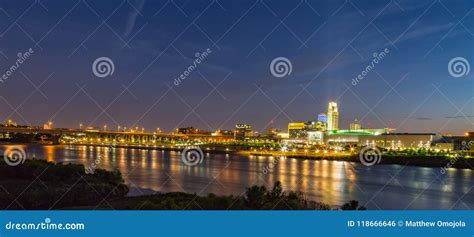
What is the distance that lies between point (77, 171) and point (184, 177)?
5562 millimetres

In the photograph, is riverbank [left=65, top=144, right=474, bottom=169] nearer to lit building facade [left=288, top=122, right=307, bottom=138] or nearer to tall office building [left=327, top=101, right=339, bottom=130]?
lit building facade [left=288, top=122, right=307, bottom=138]

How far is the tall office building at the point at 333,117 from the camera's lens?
2062 inches

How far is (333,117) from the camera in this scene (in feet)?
176

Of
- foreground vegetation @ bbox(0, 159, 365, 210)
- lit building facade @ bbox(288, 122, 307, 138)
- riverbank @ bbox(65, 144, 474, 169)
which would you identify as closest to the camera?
foreground vegetation @ bbox(0, 159, 365, 210)

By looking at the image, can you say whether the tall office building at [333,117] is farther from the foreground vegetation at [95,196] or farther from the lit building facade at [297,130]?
the foreground vegetation at [95,196]

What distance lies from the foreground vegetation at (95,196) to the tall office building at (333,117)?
44.8 metres

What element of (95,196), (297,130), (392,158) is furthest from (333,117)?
(95,196)

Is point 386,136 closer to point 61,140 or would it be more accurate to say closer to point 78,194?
point 61,140

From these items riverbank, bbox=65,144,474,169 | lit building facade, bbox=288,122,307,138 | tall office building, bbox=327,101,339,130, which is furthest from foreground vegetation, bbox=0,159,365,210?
tall office building, bbox=327,101,339,130

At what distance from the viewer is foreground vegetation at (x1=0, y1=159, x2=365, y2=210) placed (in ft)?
17.9

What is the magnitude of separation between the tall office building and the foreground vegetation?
4477 cm

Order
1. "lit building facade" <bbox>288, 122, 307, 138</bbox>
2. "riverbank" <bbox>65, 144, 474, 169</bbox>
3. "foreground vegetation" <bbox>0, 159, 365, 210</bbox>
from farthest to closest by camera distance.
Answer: "lit building facade" <bbox>288, 122, 307, 138</bbox>
"riverbank" <bbox>65, 144, 474, 169</bbox>
"foreground vegetation" <bbox>0, 159, 365, 210</bbox>

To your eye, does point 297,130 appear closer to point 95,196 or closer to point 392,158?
point 392,158

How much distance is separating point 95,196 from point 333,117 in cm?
4805
